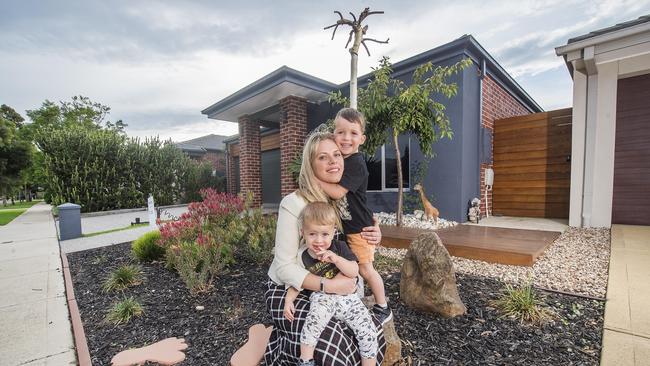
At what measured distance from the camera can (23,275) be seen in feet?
13.4

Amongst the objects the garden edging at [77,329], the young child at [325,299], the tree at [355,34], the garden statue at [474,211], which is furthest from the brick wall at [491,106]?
the garden edging at [77,329]

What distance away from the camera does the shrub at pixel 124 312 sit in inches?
101

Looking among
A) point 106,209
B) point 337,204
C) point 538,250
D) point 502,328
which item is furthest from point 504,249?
point 106,209

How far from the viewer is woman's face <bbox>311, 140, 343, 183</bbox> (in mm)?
1505

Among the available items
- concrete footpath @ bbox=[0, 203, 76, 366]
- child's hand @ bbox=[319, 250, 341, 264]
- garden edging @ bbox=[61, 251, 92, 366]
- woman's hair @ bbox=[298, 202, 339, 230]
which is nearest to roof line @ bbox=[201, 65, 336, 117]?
concrete footpath @ bbox=[0, 203, 76, 366]

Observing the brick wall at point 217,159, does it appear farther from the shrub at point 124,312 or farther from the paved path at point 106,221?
the shrub at point 124,312

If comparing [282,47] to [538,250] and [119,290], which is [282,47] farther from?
[538,250]

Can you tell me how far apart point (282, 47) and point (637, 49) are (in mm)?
6256

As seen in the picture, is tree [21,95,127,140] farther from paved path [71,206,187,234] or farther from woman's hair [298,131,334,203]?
woman's hair [298,131,334,203]

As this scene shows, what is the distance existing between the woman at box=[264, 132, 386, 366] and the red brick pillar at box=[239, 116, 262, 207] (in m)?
8.08

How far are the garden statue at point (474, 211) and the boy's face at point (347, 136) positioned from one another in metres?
5.28

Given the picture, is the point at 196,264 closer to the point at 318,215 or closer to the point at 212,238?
the point at 212,238

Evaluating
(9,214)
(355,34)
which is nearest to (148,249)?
(355,34)

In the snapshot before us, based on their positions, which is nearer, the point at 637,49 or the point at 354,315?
the point at 354,315
